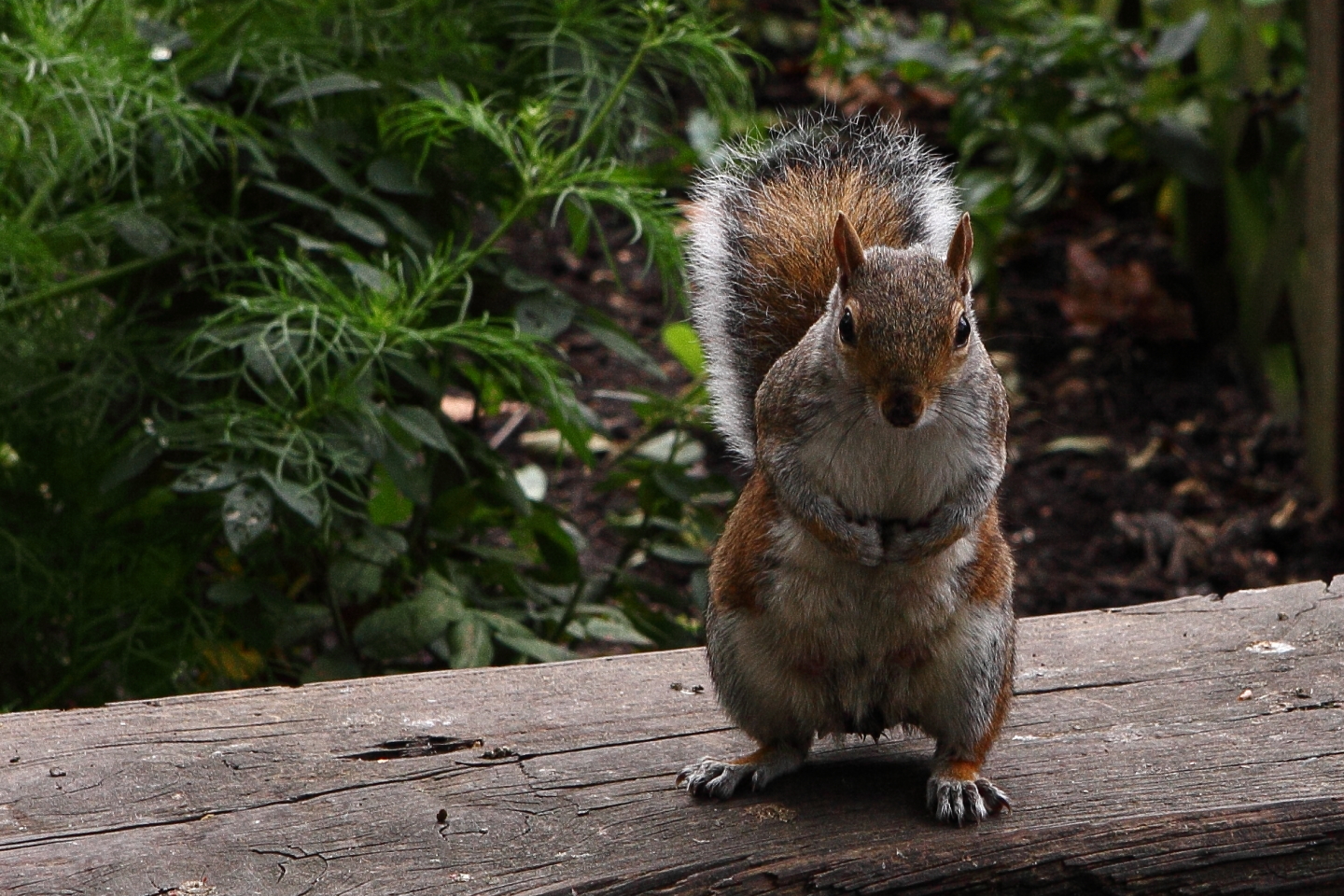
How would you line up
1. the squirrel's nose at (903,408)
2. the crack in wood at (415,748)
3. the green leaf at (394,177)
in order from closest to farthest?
the squirrel's nose at (903,408)
the crack in wood at (415,748)
the green leaf at (394,177)

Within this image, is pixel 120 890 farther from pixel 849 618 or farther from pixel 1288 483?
pixel 1288 483

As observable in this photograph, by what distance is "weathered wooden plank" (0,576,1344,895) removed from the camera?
5.30 ft

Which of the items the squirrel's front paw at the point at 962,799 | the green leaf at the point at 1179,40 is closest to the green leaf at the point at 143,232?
the squirrel's front paw at the point at 962,799

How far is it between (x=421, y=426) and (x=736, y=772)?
2.77 ft

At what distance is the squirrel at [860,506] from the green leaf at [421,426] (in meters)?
0.56

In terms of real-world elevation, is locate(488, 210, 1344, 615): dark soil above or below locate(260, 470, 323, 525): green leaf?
below

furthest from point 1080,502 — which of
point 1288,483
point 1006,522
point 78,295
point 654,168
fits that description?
point 78,295

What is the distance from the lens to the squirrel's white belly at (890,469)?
1.62 meters

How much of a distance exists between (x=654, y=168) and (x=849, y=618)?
1256 millimetres

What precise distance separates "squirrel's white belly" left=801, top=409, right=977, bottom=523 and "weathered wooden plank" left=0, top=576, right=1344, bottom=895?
1.24 ft

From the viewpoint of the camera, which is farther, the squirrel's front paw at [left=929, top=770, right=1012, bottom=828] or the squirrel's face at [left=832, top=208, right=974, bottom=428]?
the squirrel's front paw at [left=929, top=770, right=1012, bottom=828]

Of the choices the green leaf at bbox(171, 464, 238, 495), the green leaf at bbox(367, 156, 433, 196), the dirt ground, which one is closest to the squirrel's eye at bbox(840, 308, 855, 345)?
the green leaf at bbox(171, 464, 238, 495)

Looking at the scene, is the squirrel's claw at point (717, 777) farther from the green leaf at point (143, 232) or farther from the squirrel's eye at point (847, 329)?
the green leaf at point (143, 232)

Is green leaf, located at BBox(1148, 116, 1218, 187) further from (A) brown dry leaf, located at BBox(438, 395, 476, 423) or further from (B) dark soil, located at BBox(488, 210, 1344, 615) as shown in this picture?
(A) brown dry leaf, located at BBox(438, 395, 476, 423)
